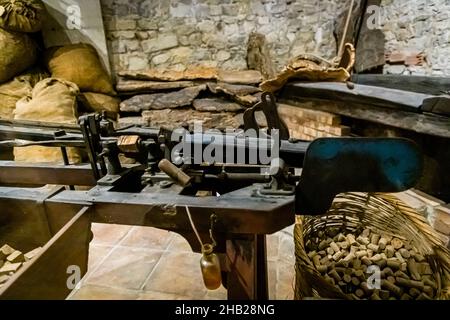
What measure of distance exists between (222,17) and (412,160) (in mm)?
4012

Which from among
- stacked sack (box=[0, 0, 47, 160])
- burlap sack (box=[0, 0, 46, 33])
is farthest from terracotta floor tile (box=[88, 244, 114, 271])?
burlap sack (box=[0, 0, 46, 33])

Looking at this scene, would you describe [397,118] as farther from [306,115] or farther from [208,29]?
[208,29]

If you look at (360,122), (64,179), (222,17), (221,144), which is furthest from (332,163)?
(222,17)

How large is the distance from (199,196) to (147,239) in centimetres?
144

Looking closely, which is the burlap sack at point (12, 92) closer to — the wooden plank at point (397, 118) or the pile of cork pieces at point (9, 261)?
the pile of cork pieces at point (9, 261)

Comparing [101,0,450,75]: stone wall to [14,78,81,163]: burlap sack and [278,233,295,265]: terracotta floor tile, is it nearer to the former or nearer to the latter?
[14,78,81,163]: burlap sack

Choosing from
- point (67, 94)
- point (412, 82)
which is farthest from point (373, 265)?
point (67, 94)

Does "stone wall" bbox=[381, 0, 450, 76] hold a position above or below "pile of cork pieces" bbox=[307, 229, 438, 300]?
above

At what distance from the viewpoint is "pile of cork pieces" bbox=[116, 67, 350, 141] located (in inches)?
157

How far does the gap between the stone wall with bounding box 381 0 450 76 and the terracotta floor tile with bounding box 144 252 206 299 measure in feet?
11.6

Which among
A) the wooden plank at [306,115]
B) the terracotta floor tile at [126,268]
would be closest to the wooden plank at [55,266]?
the terracotta floor tile at [126,268]

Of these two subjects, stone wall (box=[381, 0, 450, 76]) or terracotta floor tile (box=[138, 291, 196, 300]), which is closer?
terracotta floor tile (box=[138, 291, 196, 300])

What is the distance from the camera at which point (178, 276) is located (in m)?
1.82

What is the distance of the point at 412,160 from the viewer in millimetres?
914
